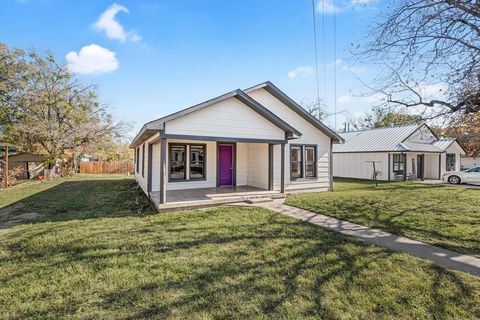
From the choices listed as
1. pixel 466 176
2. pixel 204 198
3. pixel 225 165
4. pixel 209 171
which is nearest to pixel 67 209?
pixel 204 198

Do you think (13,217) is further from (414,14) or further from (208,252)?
(414,14)

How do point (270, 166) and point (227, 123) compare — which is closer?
point (227, 123)

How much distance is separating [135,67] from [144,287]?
1351 centimetres

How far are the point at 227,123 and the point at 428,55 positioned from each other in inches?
228

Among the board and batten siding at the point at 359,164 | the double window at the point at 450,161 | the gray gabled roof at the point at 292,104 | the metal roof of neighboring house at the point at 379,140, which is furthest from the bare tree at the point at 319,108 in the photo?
the gray gabled roof at the point at 292,104

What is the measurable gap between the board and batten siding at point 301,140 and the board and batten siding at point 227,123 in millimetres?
2248

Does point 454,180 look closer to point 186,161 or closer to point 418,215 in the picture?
point 418,215

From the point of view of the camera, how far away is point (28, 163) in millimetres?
23781

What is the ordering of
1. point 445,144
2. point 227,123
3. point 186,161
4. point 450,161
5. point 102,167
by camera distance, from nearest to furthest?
point 227,123
point 186,161
point 445,144
point 450,161
point 102,167

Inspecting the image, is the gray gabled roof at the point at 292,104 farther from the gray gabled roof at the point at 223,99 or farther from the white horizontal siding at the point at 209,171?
the white horizontal siding at the point at 209,171

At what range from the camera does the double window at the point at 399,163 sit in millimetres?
19328

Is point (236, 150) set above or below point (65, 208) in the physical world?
above

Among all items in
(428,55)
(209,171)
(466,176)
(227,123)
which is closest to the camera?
(428,55)

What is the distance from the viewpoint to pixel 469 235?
5676 mm
